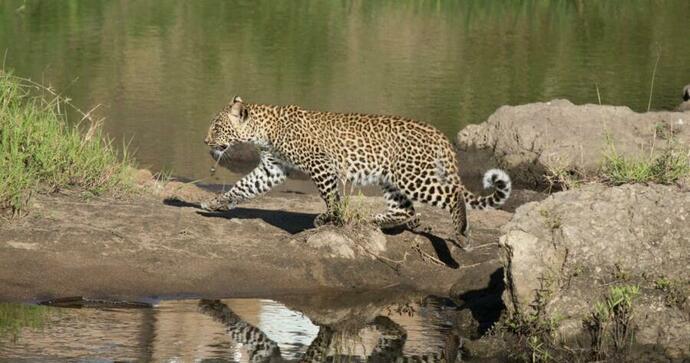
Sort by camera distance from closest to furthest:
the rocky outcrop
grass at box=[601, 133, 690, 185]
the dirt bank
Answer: the rocky outcrop
grass at box=[601, 133, 690, 185]
the dirt bank

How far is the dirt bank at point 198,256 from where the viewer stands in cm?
1195

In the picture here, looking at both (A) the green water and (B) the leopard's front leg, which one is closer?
(B) the leopard's front leg

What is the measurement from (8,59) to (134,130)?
5.01 metres

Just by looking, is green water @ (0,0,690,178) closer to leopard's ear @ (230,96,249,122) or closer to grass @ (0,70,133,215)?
grass @ (0,70,133,215)

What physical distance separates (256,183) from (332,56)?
45.5 feet

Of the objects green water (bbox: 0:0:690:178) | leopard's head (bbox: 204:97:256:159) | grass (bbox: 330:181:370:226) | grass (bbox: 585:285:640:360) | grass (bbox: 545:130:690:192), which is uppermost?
grass (bbox: 545:130:690:192)

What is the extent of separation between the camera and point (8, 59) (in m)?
24.4

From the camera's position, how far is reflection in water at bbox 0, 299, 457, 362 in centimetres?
1030

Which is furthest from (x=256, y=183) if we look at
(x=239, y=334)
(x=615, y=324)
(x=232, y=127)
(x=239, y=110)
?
(x=615, y=324)

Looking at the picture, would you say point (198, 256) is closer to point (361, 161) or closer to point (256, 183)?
point (256, 183)

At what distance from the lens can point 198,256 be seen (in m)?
12.5

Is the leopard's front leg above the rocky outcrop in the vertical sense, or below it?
below

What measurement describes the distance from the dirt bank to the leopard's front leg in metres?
0.13

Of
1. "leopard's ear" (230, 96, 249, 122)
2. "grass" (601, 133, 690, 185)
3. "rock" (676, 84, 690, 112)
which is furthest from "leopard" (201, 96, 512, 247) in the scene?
"rock" (676, 84, 690, 112)
